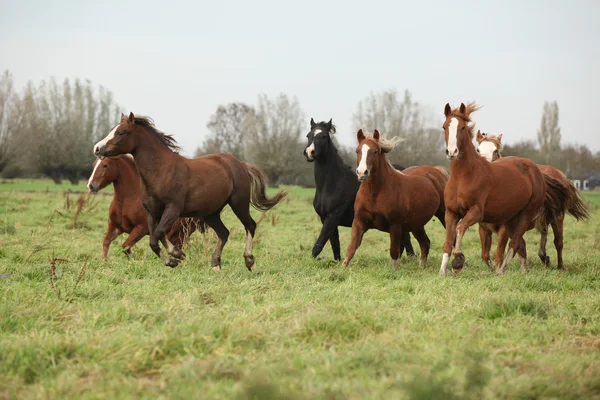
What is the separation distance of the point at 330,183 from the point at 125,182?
3.26 m

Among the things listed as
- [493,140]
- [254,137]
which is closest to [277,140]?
[254,137]

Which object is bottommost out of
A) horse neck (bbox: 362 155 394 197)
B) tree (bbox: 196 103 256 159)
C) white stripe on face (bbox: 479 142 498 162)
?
horse neck (bbox: 362 155 394 197)

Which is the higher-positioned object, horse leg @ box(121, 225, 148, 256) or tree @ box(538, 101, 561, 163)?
tree @ box(538, 101, 561, 163)

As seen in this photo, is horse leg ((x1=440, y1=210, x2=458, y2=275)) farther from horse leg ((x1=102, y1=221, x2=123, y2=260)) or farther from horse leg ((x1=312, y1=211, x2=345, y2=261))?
horse leg ((x1=102, y1=221, x2=123, y2=260))

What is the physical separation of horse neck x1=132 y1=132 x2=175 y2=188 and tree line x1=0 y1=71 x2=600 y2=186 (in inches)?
1693

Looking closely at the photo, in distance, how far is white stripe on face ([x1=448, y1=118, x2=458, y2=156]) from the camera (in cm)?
797

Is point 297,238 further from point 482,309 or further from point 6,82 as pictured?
point 6,82

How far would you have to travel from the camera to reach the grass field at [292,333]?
3.42m

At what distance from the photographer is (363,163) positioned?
8.44 metres

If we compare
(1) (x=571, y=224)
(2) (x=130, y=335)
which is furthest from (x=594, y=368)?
(1) (x=571, y=224)

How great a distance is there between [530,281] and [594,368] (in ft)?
11.2

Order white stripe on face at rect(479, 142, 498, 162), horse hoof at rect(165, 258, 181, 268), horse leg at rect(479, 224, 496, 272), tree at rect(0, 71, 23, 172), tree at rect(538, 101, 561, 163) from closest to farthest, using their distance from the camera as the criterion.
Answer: horse hoof at rect(165, 258, 181, 268) → horse leg at rect(479, 224, 496, 272) → white stripe on face at rect(479, 142, 498, 162) → tree at rect(0, 71, 23, 172) → tree at rect(538, 101, 561, 163)

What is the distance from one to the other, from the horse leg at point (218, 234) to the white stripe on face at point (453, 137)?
345 centimetres

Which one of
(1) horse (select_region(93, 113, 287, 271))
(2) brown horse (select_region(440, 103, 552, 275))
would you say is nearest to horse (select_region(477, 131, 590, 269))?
(2) brown horse (select_region(440, 103, 552, 275))
